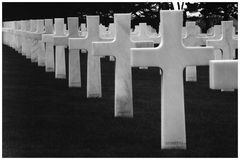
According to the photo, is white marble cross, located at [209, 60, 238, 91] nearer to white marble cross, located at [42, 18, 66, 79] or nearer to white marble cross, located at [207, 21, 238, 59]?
white marble cross, located at [207, 21, 238, 59]

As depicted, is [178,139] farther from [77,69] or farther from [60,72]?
[60,72]

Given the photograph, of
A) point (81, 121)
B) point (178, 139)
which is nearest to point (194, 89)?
point (81, 121)

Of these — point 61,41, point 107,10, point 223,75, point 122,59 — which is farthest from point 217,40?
point 107,10

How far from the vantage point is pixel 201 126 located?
23.0 ft

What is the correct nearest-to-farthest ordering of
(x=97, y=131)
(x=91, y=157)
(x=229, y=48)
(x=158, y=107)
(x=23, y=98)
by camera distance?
(x=91, y=157) < (x=97, y=131) < (x=158, y=107) < (x=23, y=98) < (x=229, y=48)

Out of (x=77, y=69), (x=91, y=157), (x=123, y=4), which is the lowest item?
(x=91, y=157)

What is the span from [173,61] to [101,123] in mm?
1600

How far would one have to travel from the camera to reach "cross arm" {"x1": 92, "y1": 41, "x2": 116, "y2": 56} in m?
7.44

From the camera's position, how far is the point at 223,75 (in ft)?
14.6

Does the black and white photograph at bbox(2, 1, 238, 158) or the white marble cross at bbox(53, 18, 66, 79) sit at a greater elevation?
the white marble cross at bbox(53, 18, 66, 79)

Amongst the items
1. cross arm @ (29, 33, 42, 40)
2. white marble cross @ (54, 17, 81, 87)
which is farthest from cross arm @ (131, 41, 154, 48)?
cross arm @ (29, 33, 42, 40)

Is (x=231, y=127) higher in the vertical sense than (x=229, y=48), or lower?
lower

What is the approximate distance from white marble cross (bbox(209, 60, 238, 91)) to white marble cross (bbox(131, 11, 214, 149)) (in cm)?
137

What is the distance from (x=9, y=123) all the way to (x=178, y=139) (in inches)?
79.8
